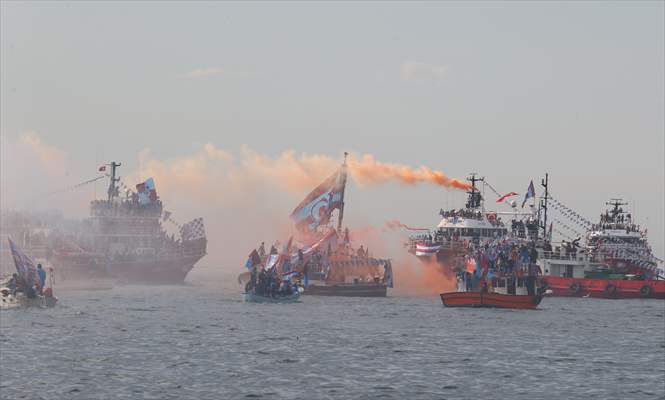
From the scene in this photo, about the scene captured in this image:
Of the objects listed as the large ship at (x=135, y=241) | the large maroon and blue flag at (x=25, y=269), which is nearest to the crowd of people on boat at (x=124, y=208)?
the large ship at (x=135, y=241)

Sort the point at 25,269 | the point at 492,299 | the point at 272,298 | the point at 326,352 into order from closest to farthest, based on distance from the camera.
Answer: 1. the point at 326,352
2. the point at 25,269
3. the point at 492,299
4. the point at 272,298

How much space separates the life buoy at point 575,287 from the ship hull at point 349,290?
27.2 m

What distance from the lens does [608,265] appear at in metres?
148

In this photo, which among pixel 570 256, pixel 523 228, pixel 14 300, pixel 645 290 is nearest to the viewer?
pixel 14 300

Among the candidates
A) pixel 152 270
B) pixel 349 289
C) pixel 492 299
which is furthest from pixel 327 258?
pixel 152 270

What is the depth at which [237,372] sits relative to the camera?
6494cm

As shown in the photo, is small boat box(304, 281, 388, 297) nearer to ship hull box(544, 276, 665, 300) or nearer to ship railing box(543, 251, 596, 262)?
ship railing box(543, 251, 596, 262)

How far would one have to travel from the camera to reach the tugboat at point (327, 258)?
442 ft

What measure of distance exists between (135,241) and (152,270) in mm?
7127

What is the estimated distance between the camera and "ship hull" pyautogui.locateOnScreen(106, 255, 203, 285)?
179750 millimetres

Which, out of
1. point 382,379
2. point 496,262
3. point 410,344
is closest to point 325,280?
point 496,262

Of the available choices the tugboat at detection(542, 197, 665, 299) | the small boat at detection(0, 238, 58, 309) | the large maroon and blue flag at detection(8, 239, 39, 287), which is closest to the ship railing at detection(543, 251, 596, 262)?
A: the tugboat at detection(542, 197, 665, 299)

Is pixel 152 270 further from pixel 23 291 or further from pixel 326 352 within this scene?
pixel 326 352

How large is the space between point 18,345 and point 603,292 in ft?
291
